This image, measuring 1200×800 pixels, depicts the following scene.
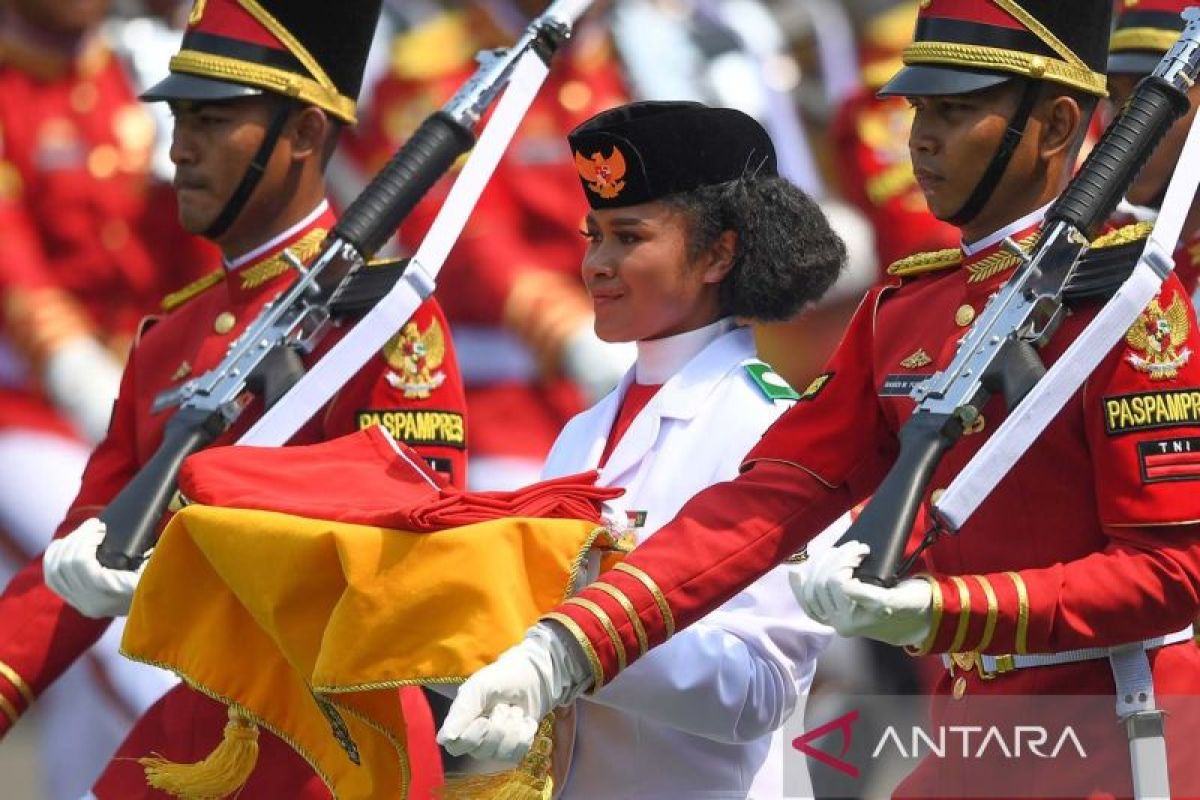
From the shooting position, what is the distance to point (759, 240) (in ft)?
A: 18.4

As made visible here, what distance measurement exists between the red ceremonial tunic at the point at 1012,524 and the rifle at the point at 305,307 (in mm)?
1406

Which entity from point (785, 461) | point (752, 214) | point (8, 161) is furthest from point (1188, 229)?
point (8, 161)

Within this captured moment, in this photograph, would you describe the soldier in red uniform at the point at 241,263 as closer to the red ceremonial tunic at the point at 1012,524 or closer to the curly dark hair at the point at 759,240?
the curly dark hair at the point at 759,240

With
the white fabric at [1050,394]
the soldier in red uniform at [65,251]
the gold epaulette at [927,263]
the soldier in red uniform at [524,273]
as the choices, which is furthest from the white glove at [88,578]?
the soldier in red uniform at [65,251]

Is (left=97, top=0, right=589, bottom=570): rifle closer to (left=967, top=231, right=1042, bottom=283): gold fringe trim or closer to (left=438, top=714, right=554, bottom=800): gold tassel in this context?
(left=438, top=714, right=554, bottom=800): gold tassel

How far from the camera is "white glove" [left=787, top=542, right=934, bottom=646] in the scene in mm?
4352

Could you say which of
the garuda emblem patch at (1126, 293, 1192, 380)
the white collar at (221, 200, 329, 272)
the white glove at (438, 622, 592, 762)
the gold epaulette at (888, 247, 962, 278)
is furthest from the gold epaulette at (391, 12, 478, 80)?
the white glove at (438, 622, 592, 762)

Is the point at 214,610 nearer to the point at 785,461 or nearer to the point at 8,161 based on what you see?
the point at 785,461

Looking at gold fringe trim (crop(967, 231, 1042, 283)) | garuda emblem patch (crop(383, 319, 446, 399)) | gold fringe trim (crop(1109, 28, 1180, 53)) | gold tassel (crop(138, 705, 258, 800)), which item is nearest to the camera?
gold fringe trim (crop(967, 231, 1042, 283))

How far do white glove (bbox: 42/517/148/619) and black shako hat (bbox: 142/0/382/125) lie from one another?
1.16 meters

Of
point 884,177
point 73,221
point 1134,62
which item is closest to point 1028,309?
point 1134,62

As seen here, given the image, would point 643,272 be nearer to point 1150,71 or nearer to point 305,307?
point 305,307

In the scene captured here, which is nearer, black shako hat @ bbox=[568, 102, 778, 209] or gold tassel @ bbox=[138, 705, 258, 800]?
gold tassel @ bbox=[138, 705, 258, 800]

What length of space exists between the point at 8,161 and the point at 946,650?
6.35 metres
